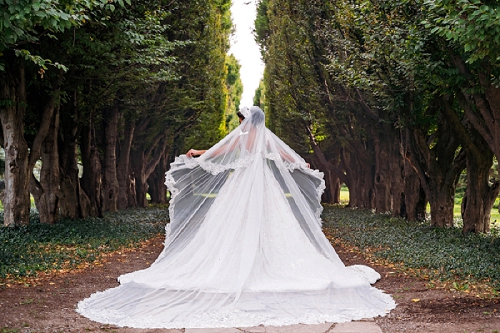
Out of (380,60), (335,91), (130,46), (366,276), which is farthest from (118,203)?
(366,276)

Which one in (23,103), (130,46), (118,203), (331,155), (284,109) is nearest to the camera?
(23,103)

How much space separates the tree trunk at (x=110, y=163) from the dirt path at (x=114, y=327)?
1461cm

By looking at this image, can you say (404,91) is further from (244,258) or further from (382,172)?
(382,172)

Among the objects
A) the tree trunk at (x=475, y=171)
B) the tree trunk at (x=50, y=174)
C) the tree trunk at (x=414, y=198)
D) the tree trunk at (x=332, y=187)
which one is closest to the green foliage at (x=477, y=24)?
the tree trunk at (x=475, y=171)

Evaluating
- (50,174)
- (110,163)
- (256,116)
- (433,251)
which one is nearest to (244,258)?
(256,116)

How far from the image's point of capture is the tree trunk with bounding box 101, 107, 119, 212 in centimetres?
2447

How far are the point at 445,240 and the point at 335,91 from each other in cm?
1349

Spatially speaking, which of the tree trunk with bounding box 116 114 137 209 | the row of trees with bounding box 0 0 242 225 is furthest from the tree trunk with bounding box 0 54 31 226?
the tree trunk with bounding box 116 114 137 209

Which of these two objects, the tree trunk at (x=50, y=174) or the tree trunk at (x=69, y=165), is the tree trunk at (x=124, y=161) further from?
the tree trunk at (x=50, y=174)

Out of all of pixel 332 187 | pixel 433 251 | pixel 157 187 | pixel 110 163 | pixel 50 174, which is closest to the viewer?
pixel 433 251

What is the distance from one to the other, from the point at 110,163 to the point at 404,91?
14113mm

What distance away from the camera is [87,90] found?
1845 centimetres

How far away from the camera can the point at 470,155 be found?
1516cm

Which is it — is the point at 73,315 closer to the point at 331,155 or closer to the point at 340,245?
the point at 340,245
